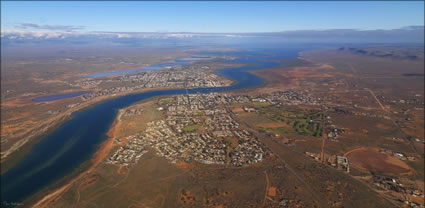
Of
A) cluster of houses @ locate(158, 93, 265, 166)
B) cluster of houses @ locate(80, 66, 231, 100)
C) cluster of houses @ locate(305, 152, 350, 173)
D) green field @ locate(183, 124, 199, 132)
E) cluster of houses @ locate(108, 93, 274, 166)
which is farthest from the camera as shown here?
cluster of houses @ locate(80, 66, 231, 100)

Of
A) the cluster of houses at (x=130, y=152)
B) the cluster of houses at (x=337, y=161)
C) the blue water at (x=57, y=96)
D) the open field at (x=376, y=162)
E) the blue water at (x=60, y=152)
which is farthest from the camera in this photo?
the blue water at (x=57, y=96)

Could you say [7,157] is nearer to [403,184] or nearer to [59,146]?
[59,146]

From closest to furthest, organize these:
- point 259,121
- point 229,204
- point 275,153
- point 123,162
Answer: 1. point 229,204
2. point 123,162
3. point 275,153
4. point 259,121

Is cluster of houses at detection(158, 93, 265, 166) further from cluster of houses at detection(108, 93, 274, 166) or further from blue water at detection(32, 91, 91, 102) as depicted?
blue water at detection(32, 91, 91, 102)

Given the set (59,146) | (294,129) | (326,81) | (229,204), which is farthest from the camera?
(326,81)

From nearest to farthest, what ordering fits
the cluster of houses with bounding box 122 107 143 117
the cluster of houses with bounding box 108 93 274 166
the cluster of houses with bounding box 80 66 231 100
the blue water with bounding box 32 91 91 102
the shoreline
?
the shoreline
the cluster of houses with bounding box 108 93 274 166
the cluster of houses with bounding box 122 107 143 117
the blue water with bounding box 32 91 91 102
the cluster of houses with bounding box 80 66 231 100

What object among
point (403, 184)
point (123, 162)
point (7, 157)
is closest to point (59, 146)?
point (7, 157)

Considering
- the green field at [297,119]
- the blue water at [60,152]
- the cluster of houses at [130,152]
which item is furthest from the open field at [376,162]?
the blue water at [60,152]

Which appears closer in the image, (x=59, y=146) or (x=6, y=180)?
(x=6, y=180)

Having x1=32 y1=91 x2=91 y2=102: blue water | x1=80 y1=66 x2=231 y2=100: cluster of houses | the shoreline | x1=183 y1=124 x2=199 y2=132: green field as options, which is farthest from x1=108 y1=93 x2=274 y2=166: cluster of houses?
x1=32 y1=91 x2=91 y2=102: blue water

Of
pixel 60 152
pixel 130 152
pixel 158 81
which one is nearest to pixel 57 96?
pixel 158 81

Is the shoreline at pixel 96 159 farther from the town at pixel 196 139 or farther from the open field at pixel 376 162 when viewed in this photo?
the open field at pixel 376 162
